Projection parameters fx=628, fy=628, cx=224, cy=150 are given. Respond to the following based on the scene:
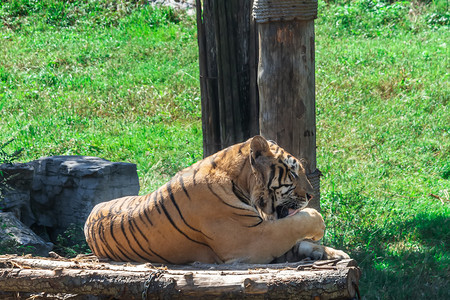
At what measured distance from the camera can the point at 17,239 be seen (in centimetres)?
489

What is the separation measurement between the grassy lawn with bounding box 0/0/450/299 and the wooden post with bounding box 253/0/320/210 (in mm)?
1223

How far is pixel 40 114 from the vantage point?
871 centimetres

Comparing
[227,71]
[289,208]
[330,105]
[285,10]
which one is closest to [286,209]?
[289,208]

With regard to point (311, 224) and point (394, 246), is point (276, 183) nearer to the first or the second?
point (311, 224)

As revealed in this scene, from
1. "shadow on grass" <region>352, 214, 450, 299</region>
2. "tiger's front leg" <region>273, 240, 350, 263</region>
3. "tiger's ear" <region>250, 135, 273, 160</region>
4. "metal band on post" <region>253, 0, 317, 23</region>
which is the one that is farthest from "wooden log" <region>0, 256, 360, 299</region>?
"metal band on post" <region>253, 0, 317, 23</region>

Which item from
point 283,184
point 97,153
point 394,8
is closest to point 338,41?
point 394,8

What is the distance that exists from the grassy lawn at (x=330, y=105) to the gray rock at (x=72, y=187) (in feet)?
3.17

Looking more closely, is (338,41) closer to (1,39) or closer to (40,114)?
(40,114)

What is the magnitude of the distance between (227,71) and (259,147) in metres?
1.71

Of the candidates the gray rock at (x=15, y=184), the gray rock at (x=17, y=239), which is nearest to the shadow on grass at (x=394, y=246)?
the gray rock at (x=17, y=239)

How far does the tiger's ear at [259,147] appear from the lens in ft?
11.4

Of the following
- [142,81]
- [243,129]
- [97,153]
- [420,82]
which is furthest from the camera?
[142,81]

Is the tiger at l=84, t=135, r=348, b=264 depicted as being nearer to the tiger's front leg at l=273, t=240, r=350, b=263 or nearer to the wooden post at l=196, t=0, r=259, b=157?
the tiger's front leg at l=273, t=240, r=350, b=263

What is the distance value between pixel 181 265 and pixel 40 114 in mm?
5657
